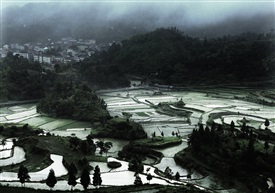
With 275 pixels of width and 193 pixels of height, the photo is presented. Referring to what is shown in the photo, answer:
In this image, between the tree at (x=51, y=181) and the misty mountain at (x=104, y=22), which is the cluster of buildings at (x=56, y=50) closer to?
the misty mountain at (x=104, y=22)

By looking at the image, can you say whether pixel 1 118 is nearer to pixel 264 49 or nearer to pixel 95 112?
pixel 95 112

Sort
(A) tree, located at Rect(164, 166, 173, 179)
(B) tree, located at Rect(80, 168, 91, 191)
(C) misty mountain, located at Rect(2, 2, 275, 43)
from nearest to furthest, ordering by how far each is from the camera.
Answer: (B) tree, located at Rect(80, 168, 91, 191)
(A) tree, located at Rect(164, 166, 173, 179)
(C) misty mountain, located at Rect(2, 2, 275, 43)

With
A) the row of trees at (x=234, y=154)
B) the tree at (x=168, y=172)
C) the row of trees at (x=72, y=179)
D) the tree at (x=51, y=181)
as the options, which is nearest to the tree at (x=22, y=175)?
the row of trees at (x=72, y=179)

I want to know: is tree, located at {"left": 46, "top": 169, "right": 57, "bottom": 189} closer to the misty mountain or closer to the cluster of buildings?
the cluster of buildings

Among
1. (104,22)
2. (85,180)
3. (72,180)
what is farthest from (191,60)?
(104,22)

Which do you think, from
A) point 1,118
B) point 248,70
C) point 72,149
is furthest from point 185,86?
Answer: point 72,149

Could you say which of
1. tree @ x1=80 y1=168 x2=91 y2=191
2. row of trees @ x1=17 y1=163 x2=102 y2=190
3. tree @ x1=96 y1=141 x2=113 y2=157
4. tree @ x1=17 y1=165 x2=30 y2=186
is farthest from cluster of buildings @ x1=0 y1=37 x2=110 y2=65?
tree @ x1=80 y1=168 x2=91 y2=191

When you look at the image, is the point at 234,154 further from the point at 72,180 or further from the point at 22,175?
the point at 22,175
